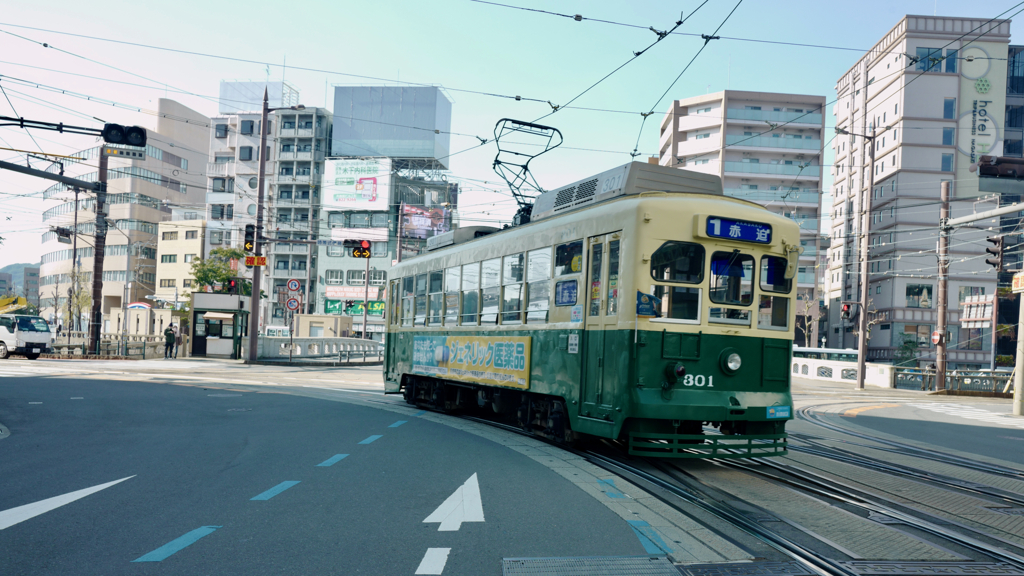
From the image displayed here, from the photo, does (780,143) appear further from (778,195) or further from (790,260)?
(790,260)

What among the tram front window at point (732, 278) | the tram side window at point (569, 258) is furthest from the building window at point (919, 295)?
the tram side window at point (569, 258)

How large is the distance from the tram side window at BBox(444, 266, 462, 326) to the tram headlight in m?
5.39

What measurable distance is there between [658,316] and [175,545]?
204 inches

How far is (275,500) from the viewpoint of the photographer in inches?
242

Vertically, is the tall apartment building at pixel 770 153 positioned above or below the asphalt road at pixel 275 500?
above

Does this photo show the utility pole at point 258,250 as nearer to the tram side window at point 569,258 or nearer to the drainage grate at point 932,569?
the tram side window at point 569,258

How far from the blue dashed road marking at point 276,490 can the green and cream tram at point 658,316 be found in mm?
3374

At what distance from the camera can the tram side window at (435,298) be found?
13.4 metres

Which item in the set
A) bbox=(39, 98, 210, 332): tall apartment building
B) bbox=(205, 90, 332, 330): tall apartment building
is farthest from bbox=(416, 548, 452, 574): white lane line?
bbox=(39, 98, 210, 332): tall apartment building

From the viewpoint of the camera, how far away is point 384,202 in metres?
71.9

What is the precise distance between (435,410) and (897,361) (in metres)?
46.9

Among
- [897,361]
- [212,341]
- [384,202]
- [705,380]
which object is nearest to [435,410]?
[705,380]

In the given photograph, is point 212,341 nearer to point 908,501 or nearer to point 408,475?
point 408,475

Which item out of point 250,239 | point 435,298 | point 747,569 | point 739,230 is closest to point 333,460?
point 747,569
